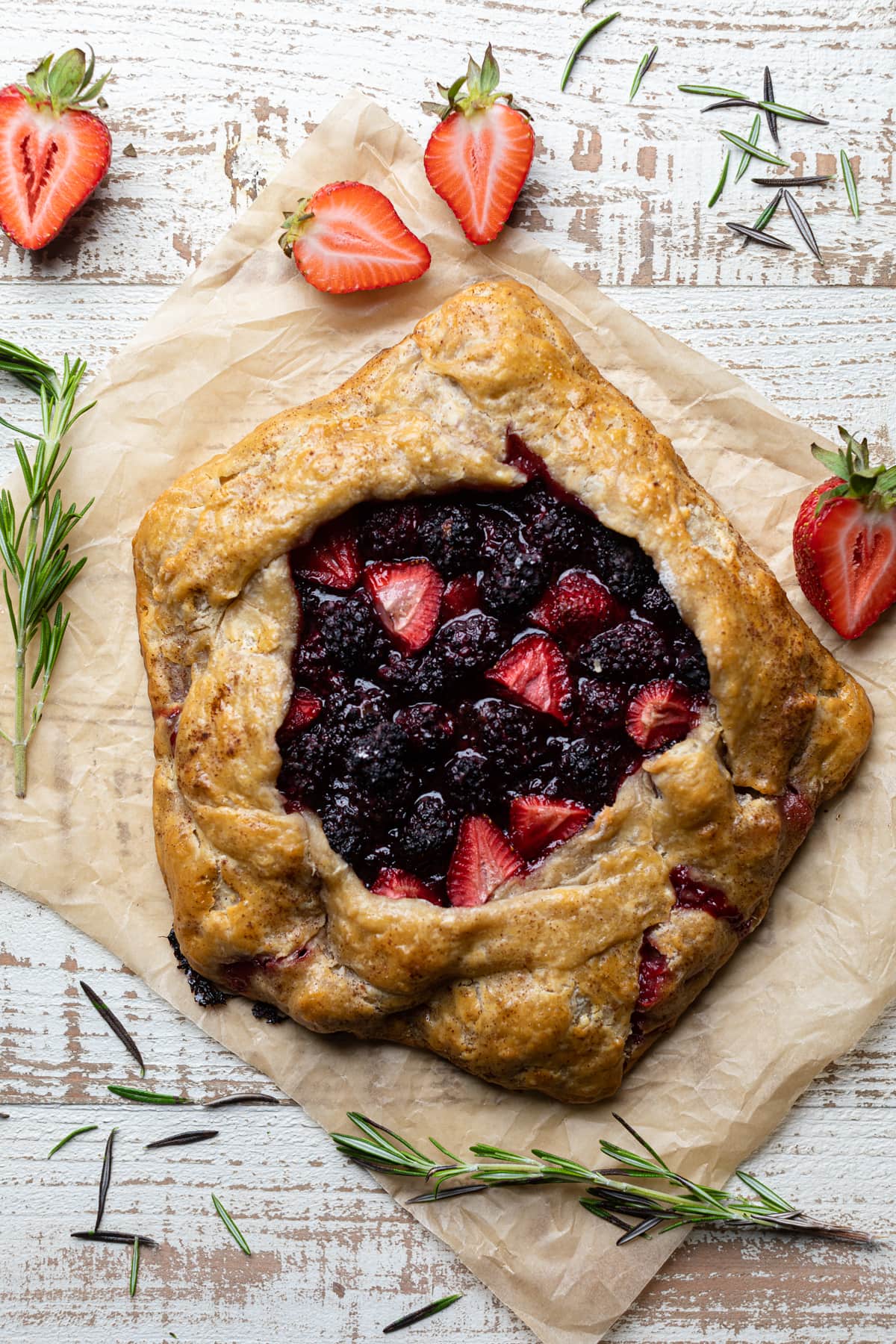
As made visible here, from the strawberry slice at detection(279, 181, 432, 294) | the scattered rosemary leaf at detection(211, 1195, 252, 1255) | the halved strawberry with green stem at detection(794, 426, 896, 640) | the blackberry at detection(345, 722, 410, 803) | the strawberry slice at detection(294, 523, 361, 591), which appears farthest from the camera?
the scattered rosemary leaf at detection(211, 1195, 252, 1255)

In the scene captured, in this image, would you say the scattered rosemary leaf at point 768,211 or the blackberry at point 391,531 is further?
the scattered rosemary leaf at point 768,211

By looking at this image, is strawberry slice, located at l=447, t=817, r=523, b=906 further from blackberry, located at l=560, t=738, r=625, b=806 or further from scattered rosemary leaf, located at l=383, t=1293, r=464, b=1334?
scattered rosemary leaf, located at l=383, t=1293, r=464, b=1334

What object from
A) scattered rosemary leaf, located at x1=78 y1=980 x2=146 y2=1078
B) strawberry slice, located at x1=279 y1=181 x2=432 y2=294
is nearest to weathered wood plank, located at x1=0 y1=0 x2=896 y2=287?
strawberry slice, located at x1=279 y1=181 x2=432 y2=294

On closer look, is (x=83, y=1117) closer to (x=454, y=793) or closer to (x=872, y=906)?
(x=454, y=793)

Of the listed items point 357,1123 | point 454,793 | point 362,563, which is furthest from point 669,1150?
point 362,563

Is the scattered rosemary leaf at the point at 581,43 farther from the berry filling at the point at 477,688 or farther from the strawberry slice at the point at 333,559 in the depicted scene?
the strawberry slice at the point at 333,559

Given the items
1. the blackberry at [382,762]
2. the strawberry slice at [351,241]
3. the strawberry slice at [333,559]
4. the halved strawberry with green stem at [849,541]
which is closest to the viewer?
the blackberry at [382,762]

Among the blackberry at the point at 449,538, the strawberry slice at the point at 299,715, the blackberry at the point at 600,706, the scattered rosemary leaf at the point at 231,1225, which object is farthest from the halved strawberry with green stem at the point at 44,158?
the scattered rosemary leaf at the point at 231,1225
